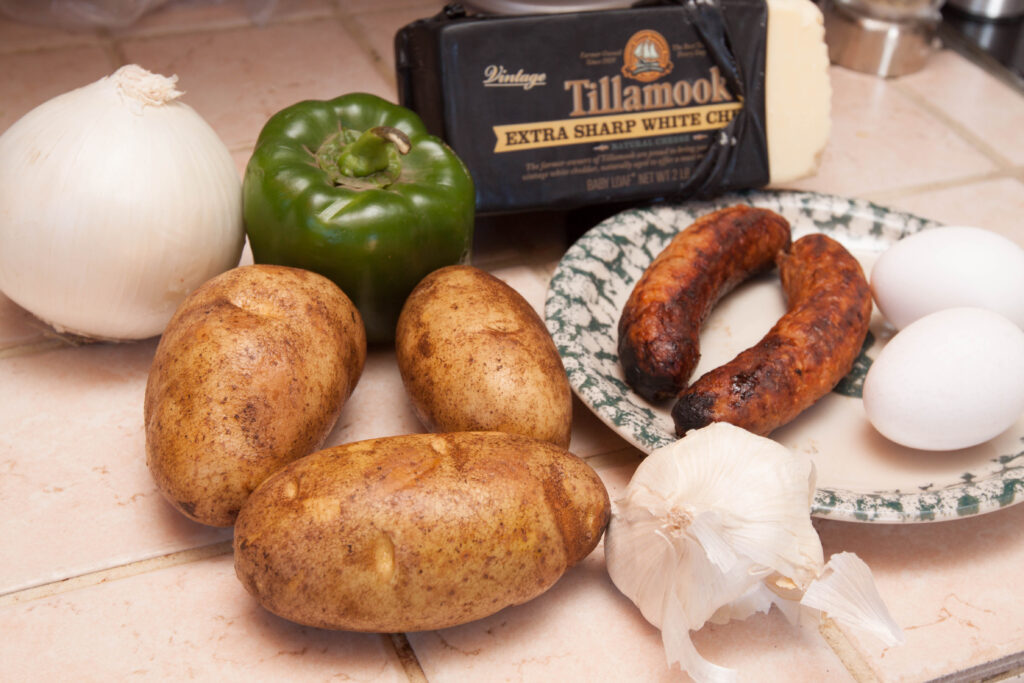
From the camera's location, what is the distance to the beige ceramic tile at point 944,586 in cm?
80

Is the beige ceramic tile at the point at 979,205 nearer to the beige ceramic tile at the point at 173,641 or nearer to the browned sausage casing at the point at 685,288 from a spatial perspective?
the browned sausage casing at the point at 685,288

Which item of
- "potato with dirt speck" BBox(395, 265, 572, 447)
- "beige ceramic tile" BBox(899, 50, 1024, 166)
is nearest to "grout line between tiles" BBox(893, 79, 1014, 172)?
"beige ceramic tile" BBox(899, 50, 1024, 166)

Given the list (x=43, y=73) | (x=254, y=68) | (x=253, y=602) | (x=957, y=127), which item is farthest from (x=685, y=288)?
(x=43, y=73)

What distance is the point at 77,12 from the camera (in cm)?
168

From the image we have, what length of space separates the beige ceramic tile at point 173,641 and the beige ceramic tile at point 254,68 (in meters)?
0.80

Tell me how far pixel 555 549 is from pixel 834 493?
244 millimetres

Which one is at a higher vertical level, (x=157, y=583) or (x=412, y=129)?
(x=412, y=129)

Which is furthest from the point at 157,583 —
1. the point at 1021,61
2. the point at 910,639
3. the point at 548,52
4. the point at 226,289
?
the point at 1021,61

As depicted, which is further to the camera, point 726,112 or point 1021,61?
point 1021,61

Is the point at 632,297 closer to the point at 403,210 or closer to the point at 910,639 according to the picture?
the point at 403,210

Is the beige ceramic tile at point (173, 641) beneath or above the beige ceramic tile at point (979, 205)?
beneath

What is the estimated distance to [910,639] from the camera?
0.81 meters

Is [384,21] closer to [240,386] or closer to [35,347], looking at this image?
[35,347]

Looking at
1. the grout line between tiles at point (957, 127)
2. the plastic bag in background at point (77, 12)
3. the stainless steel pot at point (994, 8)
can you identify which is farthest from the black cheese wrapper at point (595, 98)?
the stainless steel pot at point (994, 8)
